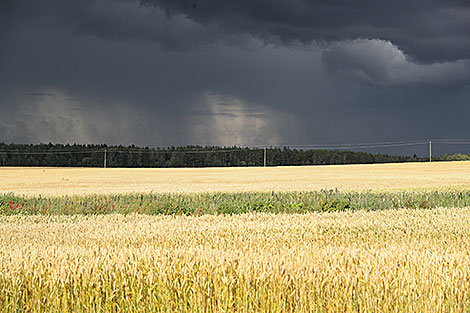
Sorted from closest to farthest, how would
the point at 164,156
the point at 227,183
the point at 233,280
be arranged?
the point at 233,280
the point at 227,183
the point at 164,156

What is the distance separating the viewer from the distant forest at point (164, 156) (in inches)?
3578

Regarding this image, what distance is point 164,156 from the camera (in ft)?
315

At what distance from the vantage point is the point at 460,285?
475cm

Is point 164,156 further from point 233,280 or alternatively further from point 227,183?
point 233,280

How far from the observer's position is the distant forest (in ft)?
298

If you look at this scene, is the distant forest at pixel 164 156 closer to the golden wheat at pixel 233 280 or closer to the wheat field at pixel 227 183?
the wheat field at pixel 227 183

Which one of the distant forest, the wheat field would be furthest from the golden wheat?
the distant forest

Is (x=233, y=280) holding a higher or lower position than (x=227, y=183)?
higher

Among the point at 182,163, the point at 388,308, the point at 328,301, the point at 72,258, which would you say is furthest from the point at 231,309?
the point at 182,163

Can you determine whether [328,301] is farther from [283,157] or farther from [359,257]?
[283,157]

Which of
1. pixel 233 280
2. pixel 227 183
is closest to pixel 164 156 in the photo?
pixel 227 183

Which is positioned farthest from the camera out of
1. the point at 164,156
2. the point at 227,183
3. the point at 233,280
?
the point at 164,156

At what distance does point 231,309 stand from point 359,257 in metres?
1.69

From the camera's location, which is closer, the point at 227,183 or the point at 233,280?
the point at 233,280
